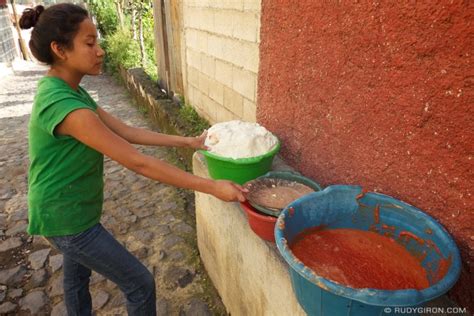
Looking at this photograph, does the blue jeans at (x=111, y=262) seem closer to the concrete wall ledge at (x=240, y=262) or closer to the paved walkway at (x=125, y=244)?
the concrete wall ledge at (x=240, y=262)

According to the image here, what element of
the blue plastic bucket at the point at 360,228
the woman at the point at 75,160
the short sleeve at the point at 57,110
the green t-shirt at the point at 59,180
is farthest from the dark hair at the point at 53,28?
the blue plastic bucket at the point at 360,228

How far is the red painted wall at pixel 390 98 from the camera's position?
1.36m

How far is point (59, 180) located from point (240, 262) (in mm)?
1245

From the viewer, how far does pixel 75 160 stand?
1893 mm

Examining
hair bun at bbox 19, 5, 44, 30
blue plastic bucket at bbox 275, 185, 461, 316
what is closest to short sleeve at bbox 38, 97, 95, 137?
hair bun at bbox 19, 5, 44, 30

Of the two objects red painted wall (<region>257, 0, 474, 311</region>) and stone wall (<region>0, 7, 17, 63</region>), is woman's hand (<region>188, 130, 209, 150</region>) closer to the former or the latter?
red painted wall (<region>257, 0, 474, 311</region>)

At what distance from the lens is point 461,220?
1.43m

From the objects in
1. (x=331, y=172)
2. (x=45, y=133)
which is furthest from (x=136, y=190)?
(x=331, y=172)

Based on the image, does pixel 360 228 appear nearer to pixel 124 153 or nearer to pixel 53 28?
pixel 124 153

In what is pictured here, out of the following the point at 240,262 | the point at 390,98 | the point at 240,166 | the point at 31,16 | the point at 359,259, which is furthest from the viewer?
the point at 240,262

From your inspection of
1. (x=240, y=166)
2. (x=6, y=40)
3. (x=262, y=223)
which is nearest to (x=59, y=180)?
(x=240, y=166)

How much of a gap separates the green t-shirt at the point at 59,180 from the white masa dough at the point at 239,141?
2.42 ft

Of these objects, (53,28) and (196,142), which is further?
(196,142)

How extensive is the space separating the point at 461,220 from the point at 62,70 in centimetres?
209
